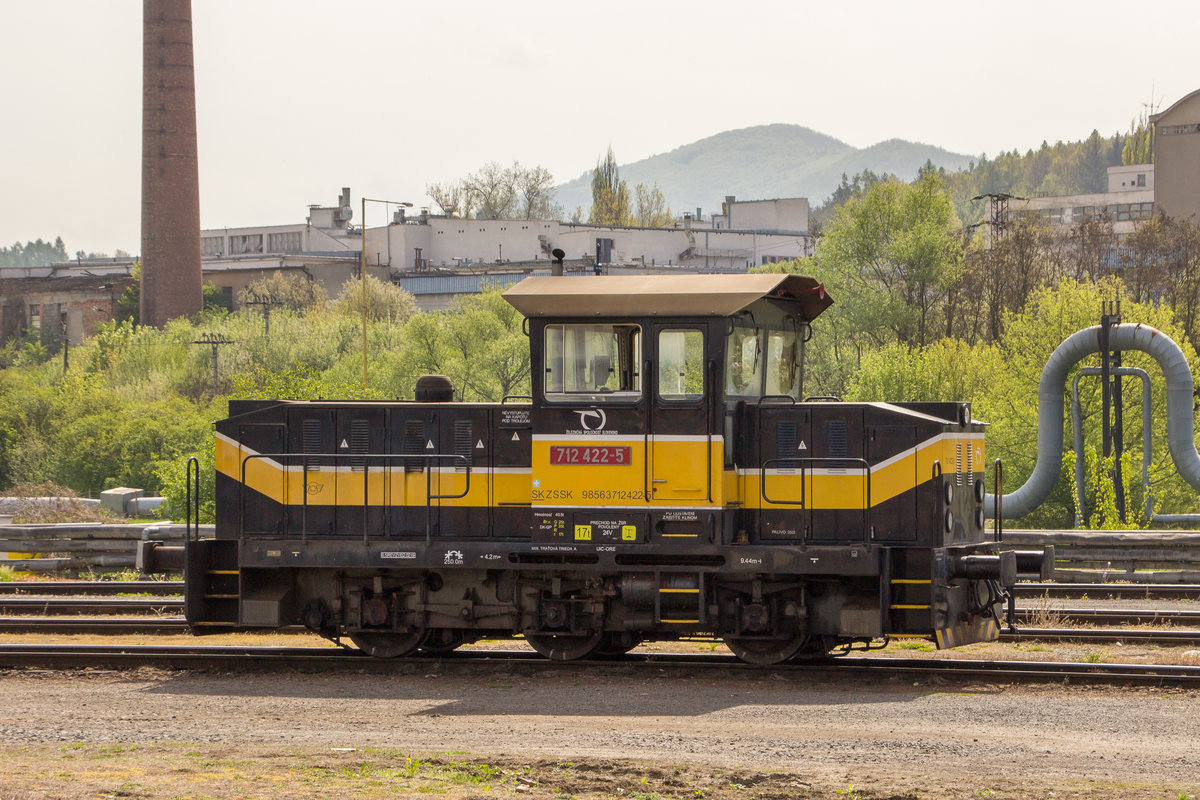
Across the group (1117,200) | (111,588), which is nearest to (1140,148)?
(1117,200)

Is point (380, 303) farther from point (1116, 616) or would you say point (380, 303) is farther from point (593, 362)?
point (593, 362)

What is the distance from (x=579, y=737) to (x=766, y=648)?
3.40 m

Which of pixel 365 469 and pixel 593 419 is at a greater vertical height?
pixel 593 419

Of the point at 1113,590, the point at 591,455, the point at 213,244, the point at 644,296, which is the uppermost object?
the point at 213,244

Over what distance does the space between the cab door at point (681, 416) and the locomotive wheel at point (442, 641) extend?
9.92 feet

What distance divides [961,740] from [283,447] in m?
7.78

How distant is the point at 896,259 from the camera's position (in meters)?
60.9

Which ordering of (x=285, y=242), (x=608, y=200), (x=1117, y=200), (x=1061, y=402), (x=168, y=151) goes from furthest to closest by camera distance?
(x=608, y=200)
(x=1117, y=200)
(x=285, y=242)
(x=168, y=151)
(x=1061, y=402)

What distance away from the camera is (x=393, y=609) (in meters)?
13.2

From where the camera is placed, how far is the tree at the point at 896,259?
6025cm

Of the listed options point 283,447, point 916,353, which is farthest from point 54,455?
point 283,447

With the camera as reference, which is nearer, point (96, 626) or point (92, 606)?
point (96, 626)

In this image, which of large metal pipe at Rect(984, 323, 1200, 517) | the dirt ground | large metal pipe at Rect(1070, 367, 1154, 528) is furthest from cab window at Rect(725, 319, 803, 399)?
large metal pipe at Rect(1070, 367, 1154, 528)

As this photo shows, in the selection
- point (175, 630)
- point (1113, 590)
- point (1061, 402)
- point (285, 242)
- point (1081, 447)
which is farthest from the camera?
point (285, 242)
